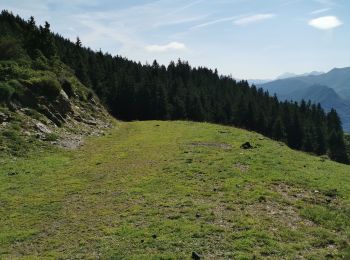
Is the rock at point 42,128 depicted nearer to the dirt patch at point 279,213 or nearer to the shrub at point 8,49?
the shrub at point 8,49

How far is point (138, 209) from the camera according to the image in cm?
2008

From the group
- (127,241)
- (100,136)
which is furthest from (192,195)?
(100,136)

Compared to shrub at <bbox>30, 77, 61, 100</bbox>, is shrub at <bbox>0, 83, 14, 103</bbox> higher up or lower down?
lower down

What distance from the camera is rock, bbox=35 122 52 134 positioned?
3938 centimetres

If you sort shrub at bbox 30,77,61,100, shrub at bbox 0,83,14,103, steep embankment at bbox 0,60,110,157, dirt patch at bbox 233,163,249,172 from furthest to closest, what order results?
shrub at bbox 30,77,61,100 → shrub at bbox 0,83,14,103 → steep embankment at bbox 0,60,110,157 → dirt patch at bbox 233,163,249,172

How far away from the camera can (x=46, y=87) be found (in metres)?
47.7

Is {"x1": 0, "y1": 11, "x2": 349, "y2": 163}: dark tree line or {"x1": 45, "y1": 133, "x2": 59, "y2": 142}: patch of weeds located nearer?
{"x1": 45, "y1": 133, "x2": 59, "y2": 142}: patch of weeds

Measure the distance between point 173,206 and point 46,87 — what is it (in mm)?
32182

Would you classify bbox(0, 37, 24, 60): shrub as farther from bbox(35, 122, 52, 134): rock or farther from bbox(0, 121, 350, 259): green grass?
bbox(0, 121, 350, 259): green grass

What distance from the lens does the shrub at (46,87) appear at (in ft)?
152

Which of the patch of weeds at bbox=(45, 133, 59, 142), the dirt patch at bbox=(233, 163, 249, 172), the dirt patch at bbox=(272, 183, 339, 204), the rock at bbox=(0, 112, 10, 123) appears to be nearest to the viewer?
the dirt patch at bbox=(272, 183, 339, 204)

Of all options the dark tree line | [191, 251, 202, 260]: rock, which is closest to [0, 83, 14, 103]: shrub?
[191, 251, 202, 260]: rock

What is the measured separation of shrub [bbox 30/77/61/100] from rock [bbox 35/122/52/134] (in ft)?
22.4

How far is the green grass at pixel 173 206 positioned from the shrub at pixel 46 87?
533 inches
